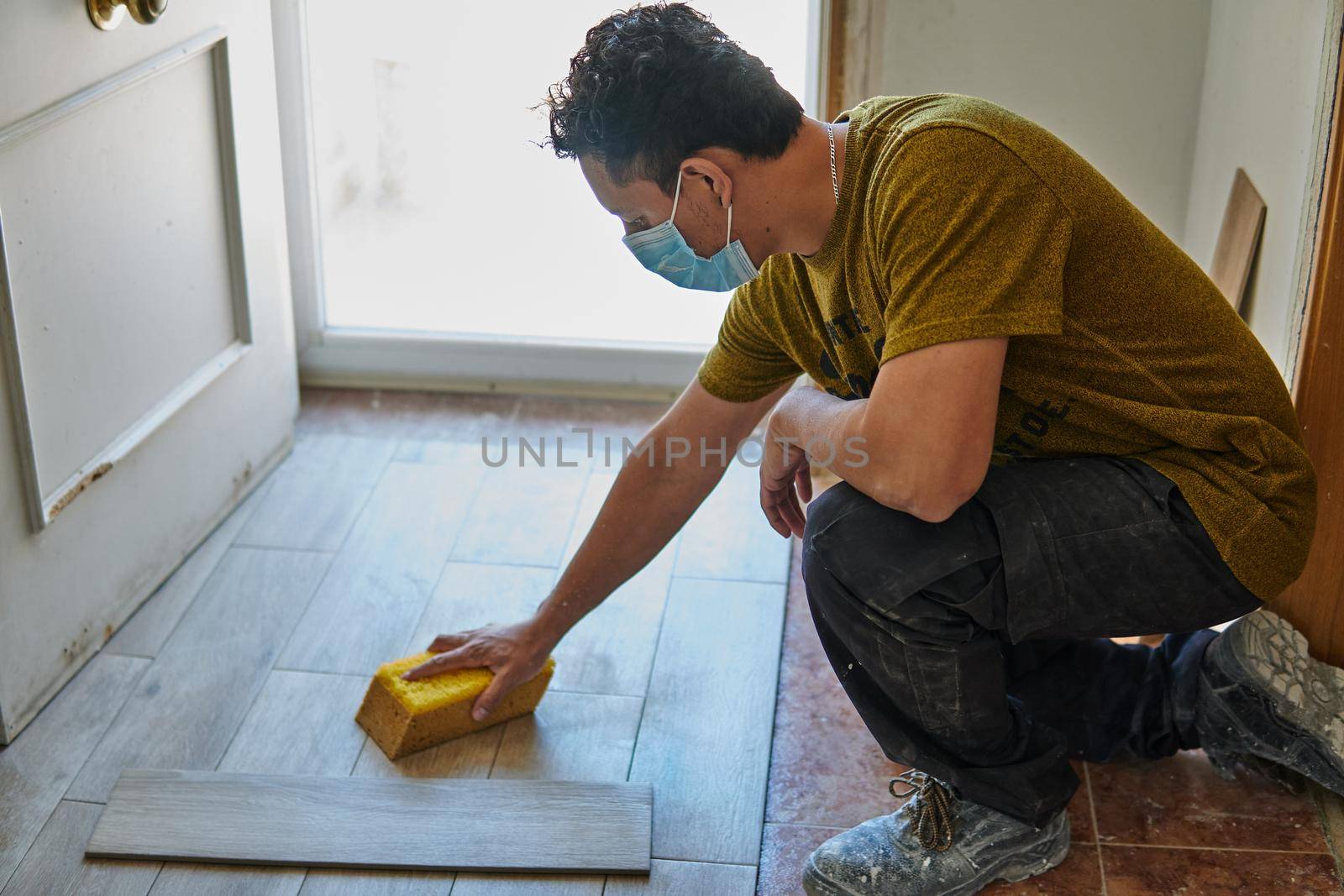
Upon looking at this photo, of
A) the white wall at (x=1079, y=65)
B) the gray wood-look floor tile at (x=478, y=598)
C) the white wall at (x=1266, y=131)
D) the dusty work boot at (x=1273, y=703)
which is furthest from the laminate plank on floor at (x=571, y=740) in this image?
the white wall at (x=1079, y=65)

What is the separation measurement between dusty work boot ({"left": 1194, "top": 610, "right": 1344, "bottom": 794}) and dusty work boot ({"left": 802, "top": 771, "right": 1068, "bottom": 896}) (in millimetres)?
275

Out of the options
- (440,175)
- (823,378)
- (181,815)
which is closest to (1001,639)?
(823,378)

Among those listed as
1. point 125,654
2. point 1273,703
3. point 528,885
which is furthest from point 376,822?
point 1273,703

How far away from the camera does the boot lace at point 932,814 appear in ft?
5.24

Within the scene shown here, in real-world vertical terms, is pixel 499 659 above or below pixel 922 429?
below

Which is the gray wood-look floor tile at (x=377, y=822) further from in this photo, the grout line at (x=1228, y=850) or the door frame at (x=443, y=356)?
the door frame at (x=443, y=356)

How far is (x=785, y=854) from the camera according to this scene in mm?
1677

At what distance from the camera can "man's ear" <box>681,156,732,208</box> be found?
138 centimetres

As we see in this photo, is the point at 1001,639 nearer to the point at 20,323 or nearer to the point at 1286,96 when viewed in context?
the point at 1286,96

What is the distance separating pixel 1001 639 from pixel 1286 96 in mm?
860

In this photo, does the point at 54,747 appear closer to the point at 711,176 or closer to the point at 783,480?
the point at 783,480

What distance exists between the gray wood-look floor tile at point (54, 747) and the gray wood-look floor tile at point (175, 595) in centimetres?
4

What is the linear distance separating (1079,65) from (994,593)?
1.24 metres

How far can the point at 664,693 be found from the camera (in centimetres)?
201
